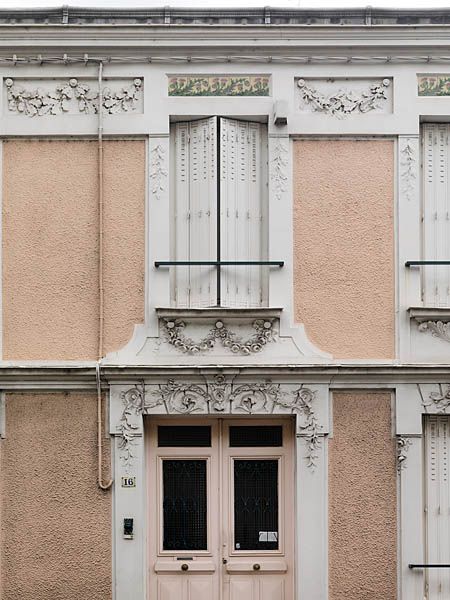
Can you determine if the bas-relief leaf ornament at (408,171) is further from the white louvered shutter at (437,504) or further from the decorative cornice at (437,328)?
the white louvered shutter at (437,504)

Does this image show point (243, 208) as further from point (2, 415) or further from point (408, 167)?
point (2, 415)

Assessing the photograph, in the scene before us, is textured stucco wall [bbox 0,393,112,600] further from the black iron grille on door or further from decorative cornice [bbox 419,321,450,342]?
decorative cornice [bbox 419,321,450,342]

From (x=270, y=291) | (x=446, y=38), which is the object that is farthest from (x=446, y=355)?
(x=446, y=38)

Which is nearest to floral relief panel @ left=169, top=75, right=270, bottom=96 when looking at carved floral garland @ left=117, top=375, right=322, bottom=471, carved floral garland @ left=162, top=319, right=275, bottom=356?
carved floral garland @ left=162, top=319, right=275, bottom=356

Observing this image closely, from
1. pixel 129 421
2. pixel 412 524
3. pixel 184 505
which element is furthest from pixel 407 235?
pixel 184 505

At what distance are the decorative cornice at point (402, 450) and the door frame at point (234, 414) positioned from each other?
814 mm

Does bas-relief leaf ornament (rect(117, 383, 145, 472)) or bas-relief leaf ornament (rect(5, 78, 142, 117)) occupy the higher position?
bas-relief leaf ornament (rect(5, 78, 142, 117))

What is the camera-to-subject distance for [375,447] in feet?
32.1

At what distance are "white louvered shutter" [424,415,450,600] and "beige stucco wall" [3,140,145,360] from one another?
367 centimetres

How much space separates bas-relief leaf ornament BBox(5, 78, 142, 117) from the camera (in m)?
10.0

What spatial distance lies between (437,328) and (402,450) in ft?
4.73

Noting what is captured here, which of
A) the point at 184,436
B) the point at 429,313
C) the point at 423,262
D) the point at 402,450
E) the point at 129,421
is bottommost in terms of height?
the point at 402,450

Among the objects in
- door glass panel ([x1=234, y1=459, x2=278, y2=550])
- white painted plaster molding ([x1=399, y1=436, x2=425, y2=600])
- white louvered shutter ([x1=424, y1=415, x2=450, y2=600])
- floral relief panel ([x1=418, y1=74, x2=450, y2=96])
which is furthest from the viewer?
floral relief panel ([x1=418, y1=74, x2=450, y2=96])

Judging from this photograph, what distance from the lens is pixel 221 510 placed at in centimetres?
995
